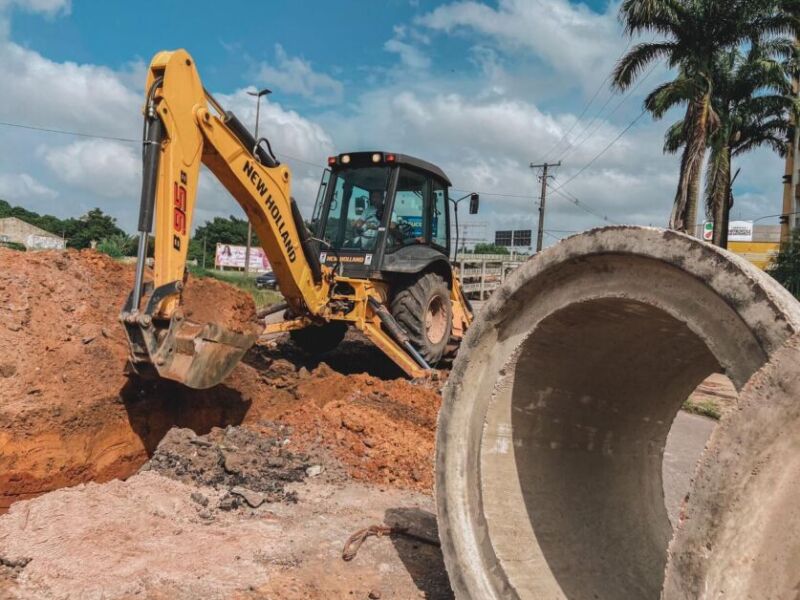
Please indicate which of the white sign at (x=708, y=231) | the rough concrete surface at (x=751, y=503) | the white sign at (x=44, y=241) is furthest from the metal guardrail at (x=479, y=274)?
the white sign at (x=44, y=241)

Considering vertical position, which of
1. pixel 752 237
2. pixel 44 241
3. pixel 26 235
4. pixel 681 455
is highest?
pixel 752 237

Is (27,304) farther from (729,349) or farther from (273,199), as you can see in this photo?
(729,349)

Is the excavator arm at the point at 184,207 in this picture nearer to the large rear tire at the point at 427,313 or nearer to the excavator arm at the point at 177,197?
the excavator arm at the point at 177,197

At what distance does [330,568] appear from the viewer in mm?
3438

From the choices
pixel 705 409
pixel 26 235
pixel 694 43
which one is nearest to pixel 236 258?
pixel 26 235

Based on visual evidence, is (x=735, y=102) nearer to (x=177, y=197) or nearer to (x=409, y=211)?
(x=409, y=211)

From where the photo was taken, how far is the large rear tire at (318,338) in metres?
9.09

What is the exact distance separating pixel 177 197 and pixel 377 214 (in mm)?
3505

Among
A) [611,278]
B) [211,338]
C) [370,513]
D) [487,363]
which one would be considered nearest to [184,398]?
[211,338]

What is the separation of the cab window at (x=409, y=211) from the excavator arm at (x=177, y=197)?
243 cm

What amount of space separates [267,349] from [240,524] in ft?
16.7

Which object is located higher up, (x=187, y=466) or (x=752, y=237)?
(x=752, y=237)

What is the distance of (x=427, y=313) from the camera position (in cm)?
880

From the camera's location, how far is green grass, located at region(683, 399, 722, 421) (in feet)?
27.2
